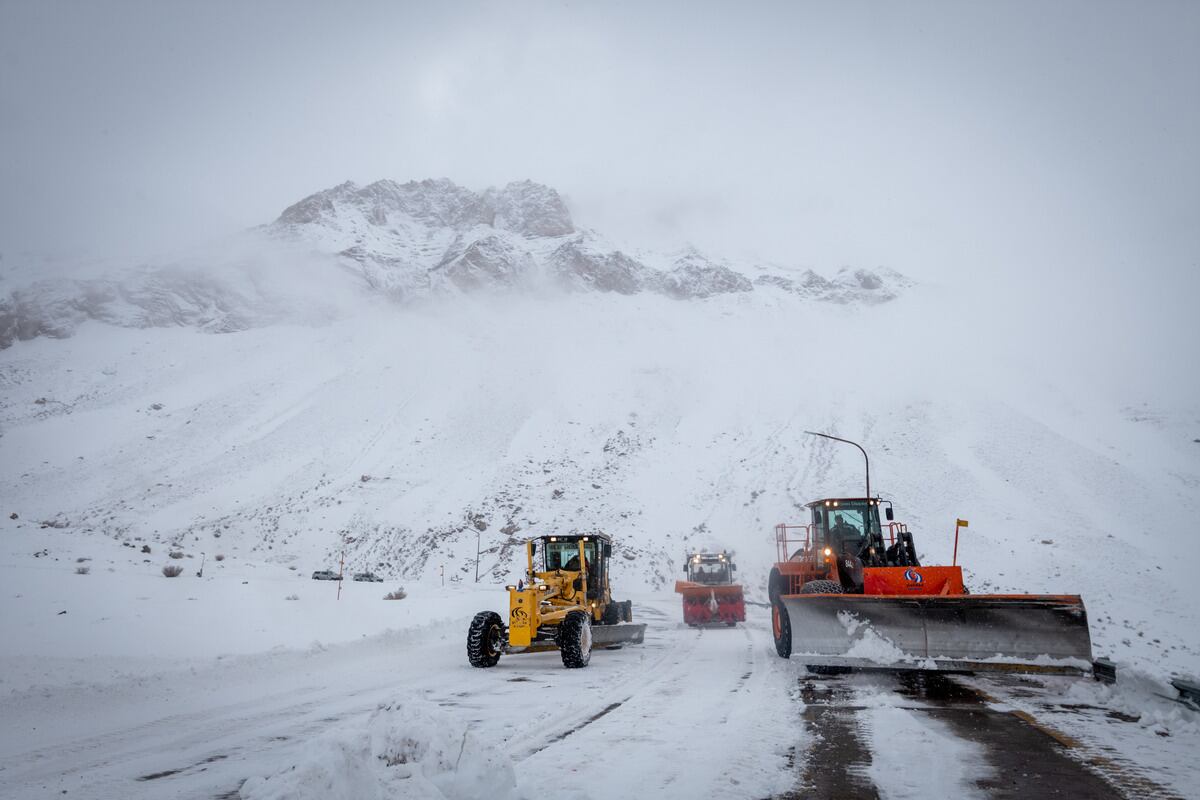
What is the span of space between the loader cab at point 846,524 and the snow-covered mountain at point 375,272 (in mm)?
56221

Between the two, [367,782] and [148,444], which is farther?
[148,444]

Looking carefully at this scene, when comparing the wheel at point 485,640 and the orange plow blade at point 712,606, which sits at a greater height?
the wheel at point 485,640

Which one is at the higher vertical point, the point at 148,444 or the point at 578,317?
the point at 578,317

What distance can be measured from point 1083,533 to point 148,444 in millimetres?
52261

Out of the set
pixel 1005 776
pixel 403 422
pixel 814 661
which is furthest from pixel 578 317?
pixel 1005 776

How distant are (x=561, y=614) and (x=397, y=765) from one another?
22.9ft

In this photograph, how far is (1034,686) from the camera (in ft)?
26.5

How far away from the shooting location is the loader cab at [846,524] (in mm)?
11891

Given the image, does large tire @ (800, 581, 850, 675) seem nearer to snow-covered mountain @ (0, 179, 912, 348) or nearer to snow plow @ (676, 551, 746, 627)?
snow plow @ (676, 551, 746, 627)

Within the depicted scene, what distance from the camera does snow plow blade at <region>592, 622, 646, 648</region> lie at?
12.0 m

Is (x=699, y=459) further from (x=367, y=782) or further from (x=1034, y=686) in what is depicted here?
(x=367, y=782)

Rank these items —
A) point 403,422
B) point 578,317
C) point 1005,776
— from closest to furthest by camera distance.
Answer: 1. point 1005,776
2. point 403,422
3. point 578,317

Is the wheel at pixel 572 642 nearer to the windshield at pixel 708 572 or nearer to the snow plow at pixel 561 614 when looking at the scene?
the snow plow at pixel 561 614

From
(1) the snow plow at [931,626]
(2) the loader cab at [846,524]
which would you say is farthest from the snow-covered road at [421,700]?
(2) the loader cab at [846,524]
